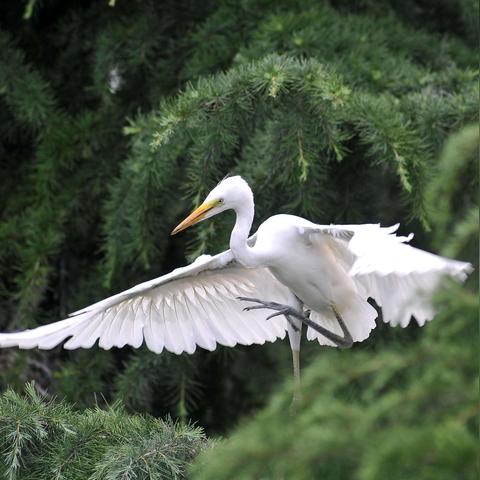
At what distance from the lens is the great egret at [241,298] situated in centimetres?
223

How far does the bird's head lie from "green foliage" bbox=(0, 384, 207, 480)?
0.42m

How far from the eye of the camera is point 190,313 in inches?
98.3

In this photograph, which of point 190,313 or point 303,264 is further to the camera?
point 190,313

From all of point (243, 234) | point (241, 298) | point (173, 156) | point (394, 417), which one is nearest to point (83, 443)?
point (241, 298)

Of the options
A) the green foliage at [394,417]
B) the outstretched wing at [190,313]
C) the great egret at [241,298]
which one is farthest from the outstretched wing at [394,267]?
the outstretched wing at [190,313]

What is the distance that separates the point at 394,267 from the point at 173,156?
4.08ft

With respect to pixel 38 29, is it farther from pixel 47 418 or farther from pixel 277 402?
pixel 277 402

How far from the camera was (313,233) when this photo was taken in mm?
2273

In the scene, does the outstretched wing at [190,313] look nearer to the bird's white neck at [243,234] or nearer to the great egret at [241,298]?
the great egret at [241,298]

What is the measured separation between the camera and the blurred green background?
232 cm

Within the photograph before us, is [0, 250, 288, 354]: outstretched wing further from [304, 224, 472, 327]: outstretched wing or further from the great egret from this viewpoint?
[304, 224, 472, 327]: outstretched wing

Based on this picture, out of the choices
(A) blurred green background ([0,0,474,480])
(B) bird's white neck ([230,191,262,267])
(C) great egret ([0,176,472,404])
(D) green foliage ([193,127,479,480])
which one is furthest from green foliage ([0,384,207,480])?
(D) green foliage ([193,127,479,480])

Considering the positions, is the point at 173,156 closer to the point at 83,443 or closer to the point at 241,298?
the point at 241,298

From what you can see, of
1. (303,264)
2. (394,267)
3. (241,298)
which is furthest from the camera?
(303,264)
